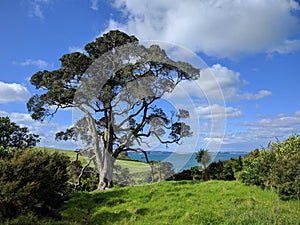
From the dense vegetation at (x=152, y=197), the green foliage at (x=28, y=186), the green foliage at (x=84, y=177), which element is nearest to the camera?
the green foliage at (x=28, y=186)

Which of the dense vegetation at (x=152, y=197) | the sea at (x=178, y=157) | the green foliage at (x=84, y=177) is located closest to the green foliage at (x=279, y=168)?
the dense vegetation at (x=152, y=197)

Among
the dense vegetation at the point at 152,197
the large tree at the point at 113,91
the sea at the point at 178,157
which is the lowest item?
the dense vegetation at the point at 152,197

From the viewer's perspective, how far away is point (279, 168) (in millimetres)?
9977

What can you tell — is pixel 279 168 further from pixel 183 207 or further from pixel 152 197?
pixel 152 197

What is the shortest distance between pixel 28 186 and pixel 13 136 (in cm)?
855

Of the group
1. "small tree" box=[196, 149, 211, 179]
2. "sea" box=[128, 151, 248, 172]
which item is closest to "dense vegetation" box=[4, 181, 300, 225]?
"sea" box=[128, 151, 248, 172]

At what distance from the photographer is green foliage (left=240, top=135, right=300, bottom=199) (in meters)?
9.74

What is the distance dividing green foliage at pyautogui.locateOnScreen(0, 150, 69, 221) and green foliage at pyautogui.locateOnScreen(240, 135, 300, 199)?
250 inches

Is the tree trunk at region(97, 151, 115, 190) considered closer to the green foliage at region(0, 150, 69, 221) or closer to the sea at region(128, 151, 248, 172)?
the sea at region(128, 151, 248, 172)

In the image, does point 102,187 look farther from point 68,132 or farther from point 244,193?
point 244,193

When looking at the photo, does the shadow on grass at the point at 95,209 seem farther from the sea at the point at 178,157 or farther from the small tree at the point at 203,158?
the small tree at the point at 203,158

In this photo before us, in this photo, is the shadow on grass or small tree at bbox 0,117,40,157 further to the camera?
small tree at bbox 0,117,40,157

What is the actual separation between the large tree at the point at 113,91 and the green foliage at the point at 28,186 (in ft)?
22.1

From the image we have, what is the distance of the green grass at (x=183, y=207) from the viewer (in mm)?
6932
